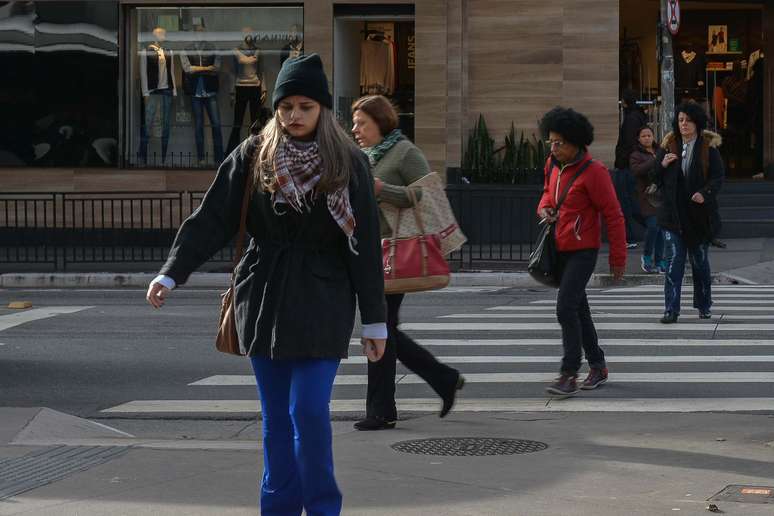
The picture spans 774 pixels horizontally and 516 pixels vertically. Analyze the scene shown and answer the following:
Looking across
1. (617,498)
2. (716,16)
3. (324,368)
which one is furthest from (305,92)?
(716,16)

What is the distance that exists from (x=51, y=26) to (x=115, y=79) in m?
1.34

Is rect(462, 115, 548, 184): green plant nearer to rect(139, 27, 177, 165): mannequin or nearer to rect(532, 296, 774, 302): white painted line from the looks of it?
rect(139, 27, 177, 165): mannequin

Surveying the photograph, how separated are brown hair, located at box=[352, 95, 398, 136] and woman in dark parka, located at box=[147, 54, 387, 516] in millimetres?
2873

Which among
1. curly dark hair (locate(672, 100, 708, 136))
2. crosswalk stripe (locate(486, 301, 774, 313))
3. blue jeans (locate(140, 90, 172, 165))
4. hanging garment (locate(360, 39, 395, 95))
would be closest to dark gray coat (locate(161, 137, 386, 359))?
curly dark hair (locate(672, 100, 708, 136))

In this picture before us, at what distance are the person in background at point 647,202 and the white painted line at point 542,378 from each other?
7.71 m

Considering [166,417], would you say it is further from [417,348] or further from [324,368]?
[324,368]

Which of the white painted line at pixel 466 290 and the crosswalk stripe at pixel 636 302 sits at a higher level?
the crosswalk stripe at pixel 636 302

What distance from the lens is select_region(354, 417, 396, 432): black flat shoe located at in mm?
8438

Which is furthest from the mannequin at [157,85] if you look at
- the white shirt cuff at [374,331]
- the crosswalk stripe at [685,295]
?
the white shirt cuff at [374,331]

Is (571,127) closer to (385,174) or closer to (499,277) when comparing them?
(385,174)

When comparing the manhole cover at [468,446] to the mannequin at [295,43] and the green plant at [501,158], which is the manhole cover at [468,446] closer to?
the green plant at [501,158]

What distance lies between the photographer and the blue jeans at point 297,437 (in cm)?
525

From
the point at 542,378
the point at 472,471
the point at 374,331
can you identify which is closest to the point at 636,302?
the point at 542,378

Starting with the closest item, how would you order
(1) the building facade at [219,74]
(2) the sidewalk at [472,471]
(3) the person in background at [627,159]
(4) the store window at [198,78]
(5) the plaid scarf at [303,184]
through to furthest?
(5) the plaid scarf at [303,184] → (2) the sidewalk at [472,471] → (3) the person in background at [627,159] → (1) the building facade at [219,74] → (4) the store window at [198,78]
